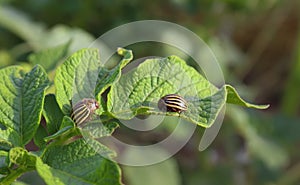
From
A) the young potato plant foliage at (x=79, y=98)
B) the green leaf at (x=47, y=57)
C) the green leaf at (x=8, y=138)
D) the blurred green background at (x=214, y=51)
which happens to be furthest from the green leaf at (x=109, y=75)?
the blurred green background at (x=214, y=51)

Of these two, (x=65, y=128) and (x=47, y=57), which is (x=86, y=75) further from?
(x=47, y=57)

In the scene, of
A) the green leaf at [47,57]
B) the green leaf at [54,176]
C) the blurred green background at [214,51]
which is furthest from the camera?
the blurred green background at [214,51]

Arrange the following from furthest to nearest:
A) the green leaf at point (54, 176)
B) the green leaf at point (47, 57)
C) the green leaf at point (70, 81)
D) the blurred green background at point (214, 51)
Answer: the blurred green background at point (214, 51) < the green leaf at point (47, 57) < the green leaf at point (70, 81) < the green leaf at point (54, 176)

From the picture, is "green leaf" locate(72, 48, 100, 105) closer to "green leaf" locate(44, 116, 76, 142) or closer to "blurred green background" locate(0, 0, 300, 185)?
"green leaf" locate(44, 116, 76, 142)

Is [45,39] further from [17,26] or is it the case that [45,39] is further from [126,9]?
[126,9]

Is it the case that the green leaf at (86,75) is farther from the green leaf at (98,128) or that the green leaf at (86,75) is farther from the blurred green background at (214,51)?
the blurred green background at (214,51)

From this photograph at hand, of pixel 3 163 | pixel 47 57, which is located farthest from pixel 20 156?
pixel 47 57

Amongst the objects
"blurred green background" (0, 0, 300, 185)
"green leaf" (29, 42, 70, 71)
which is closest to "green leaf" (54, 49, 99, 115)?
"green leaf" (29, 42, 70, 71)
